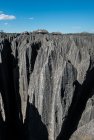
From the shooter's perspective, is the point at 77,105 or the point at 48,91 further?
the point at 48,91

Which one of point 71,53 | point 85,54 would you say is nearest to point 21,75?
point 71,53

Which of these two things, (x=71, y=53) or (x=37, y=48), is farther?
(x=37, y=48)

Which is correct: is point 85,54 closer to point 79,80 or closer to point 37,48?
point 79,80

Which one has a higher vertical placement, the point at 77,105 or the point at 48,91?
the point at 48,91

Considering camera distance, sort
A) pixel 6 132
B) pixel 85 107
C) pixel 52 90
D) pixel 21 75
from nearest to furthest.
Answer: pixel 85 107 < pixel 52 90 < pixel 6 132 < pixel 21 75

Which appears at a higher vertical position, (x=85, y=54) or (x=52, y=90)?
(x=85, y=54)

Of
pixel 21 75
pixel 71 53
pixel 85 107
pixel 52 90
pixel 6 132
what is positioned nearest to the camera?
pixel 85 107

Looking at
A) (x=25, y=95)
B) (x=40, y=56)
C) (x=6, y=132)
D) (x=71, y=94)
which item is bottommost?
(x=6, y=132)
